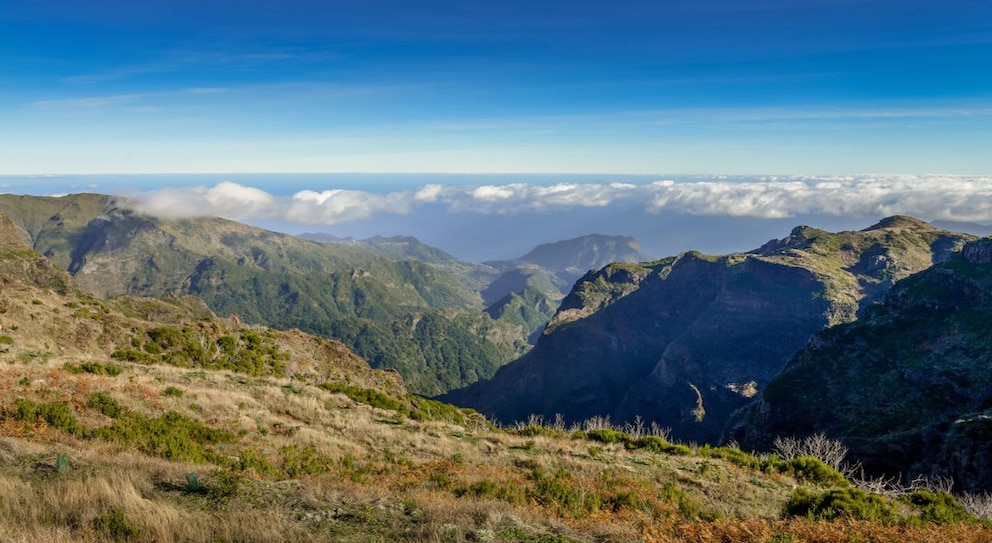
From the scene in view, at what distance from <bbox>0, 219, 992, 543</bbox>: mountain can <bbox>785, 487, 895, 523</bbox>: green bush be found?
8cm

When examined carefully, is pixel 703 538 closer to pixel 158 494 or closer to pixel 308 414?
pixel 158 494

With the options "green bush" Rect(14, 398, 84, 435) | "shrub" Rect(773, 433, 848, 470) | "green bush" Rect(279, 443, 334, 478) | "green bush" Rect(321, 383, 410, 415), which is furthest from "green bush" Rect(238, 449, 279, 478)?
"shrub" Rect(773, 433, 848, 470)

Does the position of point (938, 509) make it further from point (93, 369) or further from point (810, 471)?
point (93, 369)

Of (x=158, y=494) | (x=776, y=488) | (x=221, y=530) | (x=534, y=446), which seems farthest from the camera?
(x=534, y=446)

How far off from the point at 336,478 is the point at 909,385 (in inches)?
4909

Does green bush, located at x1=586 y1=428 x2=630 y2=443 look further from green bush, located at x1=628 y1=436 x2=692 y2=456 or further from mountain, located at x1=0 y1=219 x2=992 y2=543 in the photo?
green bush, located at x1=628 y1=436 x2=692 y2=456

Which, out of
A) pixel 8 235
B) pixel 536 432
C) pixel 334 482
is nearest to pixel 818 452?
pixel 536 432

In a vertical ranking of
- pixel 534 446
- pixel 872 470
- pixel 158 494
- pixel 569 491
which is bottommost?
pixel 872 470

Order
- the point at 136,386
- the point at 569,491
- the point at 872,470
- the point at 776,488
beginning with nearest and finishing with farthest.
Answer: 1. the point at 569,491
2. the point at 776,488
3. the point at 136,386
4. the point at 872,470

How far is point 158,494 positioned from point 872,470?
9846 cm

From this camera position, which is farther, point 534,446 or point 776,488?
point 534,446

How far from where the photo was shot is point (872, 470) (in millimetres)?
76438

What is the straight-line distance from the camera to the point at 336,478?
18.2 meters

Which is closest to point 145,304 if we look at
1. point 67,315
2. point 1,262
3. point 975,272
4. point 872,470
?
point 1,262
